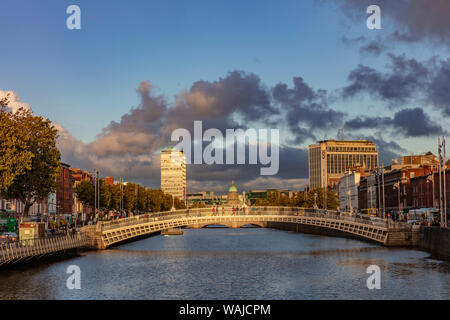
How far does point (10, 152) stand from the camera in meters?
55.6

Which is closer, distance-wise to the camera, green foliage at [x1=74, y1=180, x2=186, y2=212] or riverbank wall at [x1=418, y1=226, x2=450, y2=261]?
riverbank wall at [x1=418, y1=226, x2=450, y2=261]

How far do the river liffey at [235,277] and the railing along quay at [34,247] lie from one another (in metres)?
1.11

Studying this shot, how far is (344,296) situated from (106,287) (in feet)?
55.6

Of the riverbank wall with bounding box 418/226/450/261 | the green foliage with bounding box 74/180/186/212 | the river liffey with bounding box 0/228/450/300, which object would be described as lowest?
the river liffey with bounding box 0/228/450/300

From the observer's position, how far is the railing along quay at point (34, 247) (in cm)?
5038

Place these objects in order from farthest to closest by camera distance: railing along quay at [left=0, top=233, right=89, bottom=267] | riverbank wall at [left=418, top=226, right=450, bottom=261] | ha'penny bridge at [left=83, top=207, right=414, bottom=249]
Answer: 1. ha'penny bridge at [left=83, top=207, right=414, bottom=249]
2. riverbank wall at [left=418, top=226, right=450, bottom=261]
3. railing along quay at [left=0, top=233, right=89, bottom=267]

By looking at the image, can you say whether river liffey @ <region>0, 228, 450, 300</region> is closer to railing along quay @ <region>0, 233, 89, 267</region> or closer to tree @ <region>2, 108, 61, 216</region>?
railing along quay @ <region>0, 233, 89, 267</region>

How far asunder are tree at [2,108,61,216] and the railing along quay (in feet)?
17.8

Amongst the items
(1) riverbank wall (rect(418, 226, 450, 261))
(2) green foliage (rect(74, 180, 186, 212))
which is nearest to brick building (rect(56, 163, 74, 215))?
(2) green foliage (rect(74, 180, 186, 212))

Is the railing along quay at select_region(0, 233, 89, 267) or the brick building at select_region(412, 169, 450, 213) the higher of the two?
the brick building at select_region(412, 169, 450, 213)

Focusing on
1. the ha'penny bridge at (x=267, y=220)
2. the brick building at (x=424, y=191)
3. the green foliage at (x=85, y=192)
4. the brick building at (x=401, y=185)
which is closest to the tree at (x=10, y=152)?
the ha'penny bridge at (x=267, y=220)

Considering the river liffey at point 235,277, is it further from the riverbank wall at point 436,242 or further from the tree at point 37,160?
the tree at point 37,160

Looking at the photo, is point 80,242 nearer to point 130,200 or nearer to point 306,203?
point 130,200

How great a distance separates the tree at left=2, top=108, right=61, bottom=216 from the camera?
64.8m
